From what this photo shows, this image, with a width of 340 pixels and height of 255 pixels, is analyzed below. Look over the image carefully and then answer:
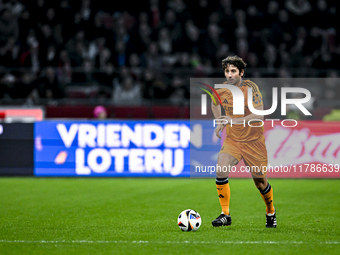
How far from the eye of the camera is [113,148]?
11.1 meters

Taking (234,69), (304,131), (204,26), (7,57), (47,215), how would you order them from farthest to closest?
(204,26) → (7,57) → (304,131) → (47,215) → (234,69)

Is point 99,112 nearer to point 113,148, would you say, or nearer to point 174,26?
point 113,148

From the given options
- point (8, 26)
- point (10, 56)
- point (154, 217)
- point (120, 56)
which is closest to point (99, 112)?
point (120, 56)

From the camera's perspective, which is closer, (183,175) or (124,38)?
(183,175)

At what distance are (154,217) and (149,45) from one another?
9.12m

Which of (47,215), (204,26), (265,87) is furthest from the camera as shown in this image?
(204,26)

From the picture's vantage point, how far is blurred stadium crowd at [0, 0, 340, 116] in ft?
44.2

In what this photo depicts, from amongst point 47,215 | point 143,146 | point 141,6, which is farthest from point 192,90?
point 47,215

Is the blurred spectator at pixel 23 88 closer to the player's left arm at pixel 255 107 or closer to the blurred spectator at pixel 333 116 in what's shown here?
the blurred spectator at pixel 333 116

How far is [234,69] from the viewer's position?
5.75m

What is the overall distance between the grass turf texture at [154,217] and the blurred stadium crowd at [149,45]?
11.8 ft

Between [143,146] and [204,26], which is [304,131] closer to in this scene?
[143,146]

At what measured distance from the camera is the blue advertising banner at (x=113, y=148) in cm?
1102

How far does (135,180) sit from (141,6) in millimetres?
7967
